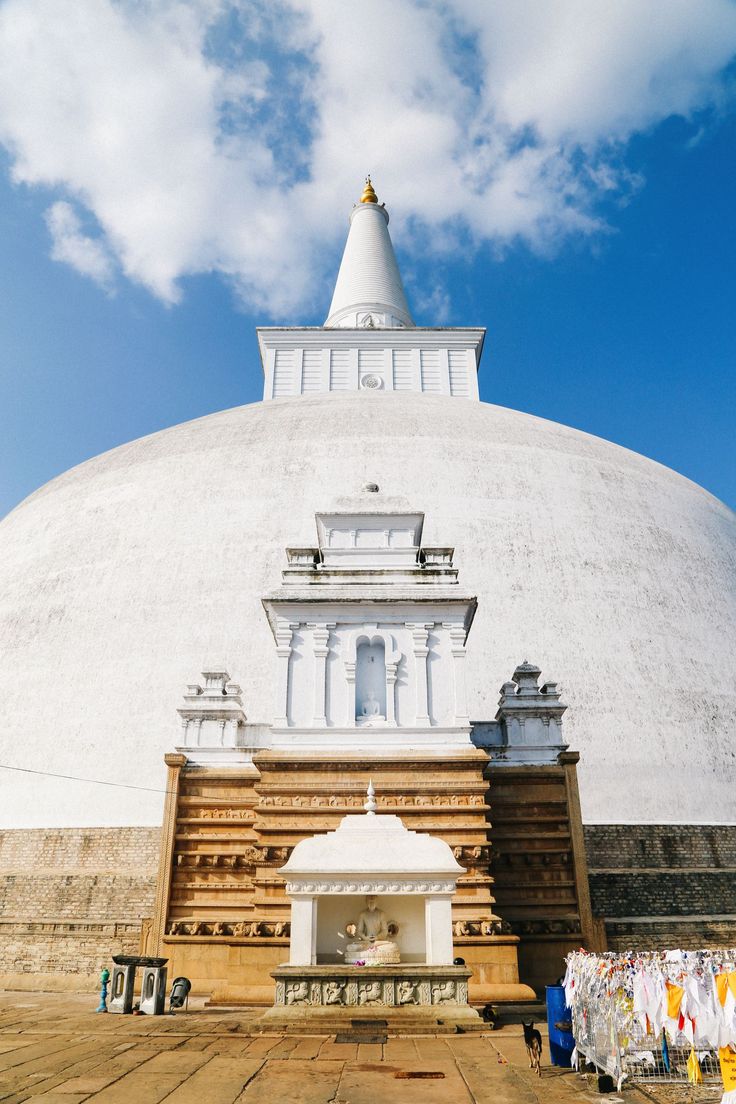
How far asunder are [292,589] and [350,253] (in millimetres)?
25571

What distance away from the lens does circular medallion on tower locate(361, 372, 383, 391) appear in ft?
98.5

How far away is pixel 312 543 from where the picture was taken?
1839 centimetres

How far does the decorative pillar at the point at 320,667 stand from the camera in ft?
42.7

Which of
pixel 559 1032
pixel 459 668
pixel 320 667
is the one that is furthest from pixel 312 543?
pixel 559 1032

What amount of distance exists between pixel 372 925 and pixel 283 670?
4.40 meters

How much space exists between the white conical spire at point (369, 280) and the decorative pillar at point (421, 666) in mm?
20474

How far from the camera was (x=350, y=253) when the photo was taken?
116 ft

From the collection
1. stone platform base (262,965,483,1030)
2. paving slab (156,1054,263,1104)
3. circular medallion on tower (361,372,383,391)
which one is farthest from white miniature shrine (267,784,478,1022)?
circular medallion on tower (361,372,383,391)

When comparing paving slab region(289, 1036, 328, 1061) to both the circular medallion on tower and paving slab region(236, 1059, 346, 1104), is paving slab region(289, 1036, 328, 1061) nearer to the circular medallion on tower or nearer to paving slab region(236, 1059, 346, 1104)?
paving slab region(236, 1059, 346, 1104)

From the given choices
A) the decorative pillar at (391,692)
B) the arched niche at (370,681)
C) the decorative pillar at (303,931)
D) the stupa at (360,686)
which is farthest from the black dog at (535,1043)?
the arched niche at (370,681)

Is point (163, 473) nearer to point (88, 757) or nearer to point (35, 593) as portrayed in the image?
point (35, 593)

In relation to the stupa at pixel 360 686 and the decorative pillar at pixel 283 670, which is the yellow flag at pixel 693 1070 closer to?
the stupa at pixel 360 686

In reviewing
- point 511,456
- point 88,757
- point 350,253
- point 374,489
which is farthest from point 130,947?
point 350,253

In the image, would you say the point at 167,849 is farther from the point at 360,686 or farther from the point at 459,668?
the point at 459,668
